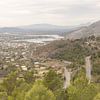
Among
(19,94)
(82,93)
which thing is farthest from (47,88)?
(82,93)

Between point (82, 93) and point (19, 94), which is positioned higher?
point (82, 93)

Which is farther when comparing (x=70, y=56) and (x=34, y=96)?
(x=70, y=56)

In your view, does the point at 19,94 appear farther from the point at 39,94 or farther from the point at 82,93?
the point at 82,93

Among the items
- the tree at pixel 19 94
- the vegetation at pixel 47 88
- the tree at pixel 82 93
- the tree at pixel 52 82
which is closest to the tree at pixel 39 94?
the vegetation at pixel 47 88

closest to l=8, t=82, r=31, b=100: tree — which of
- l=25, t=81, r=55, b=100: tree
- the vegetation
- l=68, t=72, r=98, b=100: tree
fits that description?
the vegetation

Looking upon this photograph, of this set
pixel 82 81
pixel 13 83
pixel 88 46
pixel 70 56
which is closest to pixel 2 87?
pixel 13 83

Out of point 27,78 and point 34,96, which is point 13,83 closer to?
point 27,78

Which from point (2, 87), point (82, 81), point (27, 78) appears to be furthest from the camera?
point (27, 78)

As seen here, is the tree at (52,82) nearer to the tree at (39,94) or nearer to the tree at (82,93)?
the tree at (82,93)

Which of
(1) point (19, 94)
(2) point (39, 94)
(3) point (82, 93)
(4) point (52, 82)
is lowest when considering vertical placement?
(4) point (52, 82)

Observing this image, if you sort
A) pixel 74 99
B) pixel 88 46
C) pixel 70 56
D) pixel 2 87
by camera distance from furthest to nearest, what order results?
pixel 88 46 → pixel 70 56 → pixel 2 87 → pixel 74 99

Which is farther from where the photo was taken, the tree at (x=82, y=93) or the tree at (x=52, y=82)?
the tree at (x=52, y=82)
